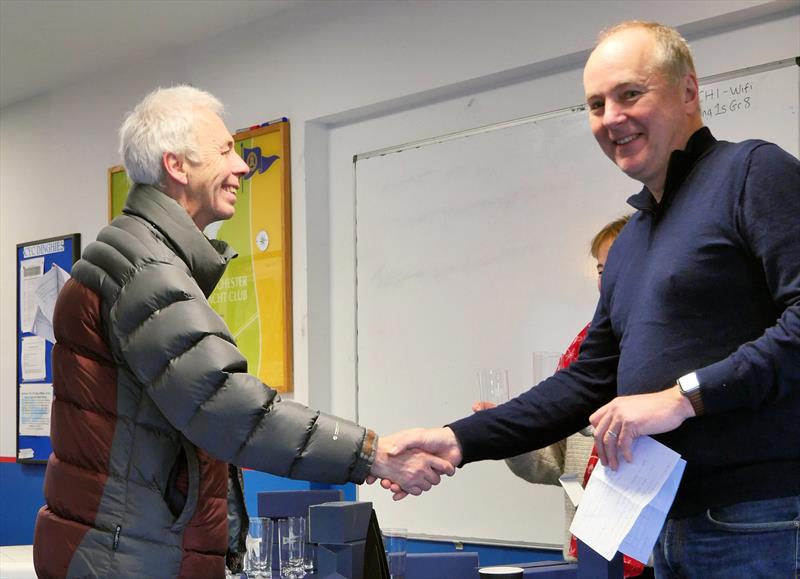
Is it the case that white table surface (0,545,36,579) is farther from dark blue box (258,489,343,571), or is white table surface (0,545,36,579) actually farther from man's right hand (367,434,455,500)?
man's right hand (367,434,455,500)

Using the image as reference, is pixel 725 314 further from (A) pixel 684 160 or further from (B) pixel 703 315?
(A) pixel 684 160

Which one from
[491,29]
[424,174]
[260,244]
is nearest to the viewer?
[491,29]

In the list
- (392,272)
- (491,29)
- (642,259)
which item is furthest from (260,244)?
(642,259)

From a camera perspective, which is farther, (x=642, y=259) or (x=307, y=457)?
A: (x=307, y=457)

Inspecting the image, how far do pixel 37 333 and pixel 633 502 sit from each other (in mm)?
4977

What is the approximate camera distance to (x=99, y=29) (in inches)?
190

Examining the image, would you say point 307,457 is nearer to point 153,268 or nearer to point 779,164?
point 153,268

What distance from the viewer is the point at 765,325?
1.47 m

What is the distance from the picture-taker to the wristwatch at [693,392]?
1.41 meters

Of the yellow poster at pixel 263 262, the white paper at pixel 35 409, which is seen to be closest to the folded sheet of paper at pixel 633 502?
the yellow poster at pixel 263 262

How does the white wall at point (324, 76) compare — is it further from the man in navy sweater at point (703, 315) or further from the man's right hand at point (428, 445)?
the man's right hand at point (428, 445)

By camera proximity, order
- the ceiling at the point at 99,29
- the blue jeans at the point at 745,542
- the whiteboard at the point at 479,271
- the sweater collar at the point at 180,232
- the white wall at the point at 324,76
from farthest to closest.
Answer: the ceiling at the point at 99,29, the whiteboard at the point at 479,271, the white wall at the point at 324,76, the sweater collar at the point at 180,232, the blue jeans at the point at 745,542

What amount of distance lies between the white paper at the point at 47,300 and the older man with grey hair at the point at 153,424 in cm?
401

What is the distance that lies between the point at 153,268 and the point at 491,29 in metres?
2.36
